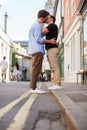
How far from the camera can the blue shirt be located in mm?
9156

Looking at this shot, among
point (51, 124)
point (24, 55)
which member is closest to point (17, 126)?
point (51, 124)

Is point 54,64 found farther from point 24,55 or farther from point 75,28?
point 24,55

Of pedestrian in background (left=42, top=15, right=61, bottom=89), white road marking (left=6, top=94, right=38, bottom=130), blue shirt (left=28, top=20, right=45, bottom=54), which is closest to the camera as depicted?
white road marking (left=6, top=94, right=38, bottom=130)

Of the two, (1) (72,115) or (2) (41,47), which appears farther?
(2) (41,47)

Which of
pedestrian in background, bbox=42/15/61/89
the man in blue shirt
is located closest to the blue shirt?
the man in blue shirt

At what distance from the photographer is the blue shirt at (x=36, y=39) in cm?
916

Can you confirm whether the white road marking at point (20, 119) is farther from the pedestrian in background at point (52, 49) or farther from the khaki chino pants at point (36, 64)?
the pedestrian in background at point (52, 49)

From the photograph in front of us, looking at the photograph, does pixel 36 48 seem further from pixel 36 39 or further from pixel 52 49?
pixel 52 49

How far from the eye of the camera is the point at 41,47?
9297 millimetres

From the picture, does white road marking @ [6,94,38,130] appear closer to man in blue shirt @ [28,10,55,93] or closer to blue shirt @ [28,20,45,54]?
man in blue shirt @ [28,10,55,93]

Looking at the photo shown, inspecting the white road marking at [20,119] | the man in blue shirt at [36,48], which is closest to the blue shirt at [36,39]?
the man in blue shirt at [36,48]

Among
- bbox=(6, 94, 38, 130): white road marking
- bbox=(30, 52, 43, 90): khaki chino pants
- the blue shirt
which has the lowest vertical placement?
bbox=(6, 94, 38, 130): white road marking

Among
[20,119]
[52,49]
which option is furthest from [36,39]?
[20,119]

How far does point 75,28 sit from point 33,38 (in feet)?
55.1
